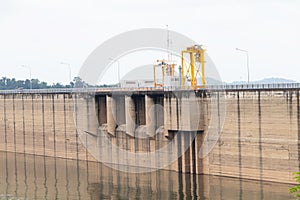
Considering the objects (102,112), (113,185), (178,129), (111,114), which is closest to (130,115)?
(111,114)

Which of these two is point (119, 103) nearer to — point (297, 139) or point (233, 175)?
point (233, 175)

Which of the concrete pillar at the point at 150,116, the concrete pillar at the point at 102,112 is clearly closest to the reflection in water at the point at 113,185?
the concrete pillar at the point at 150,116

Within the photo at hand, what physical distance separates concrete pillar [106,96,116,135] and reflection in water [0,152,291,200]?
5.07 metres

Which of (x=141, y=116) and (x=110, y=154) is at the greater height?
(x=141, y=116)

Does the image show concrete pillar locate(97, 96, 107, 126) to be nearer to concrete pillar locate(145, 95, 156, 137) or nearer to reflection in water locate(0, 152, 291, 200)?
reflection in water locate(0, 152, 291, 200)

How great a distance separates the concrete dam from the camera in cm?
4997

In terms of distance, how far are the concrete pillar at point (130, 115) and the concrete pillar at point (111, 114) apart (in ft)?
9.53

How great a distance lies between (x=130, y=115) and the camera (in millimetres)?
64562

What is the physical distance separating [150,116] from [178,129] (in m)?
4.82

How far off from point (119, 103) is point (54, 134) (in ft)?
52.9

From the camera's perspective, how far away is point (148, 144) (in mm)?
63344

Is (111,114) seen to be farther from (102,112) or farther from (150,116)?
(150,116)

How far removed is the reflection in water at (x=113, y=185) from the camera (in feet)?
163

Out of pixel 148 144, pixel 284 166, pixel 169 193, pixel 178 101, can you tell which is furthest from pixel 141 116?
pixel 284 166
